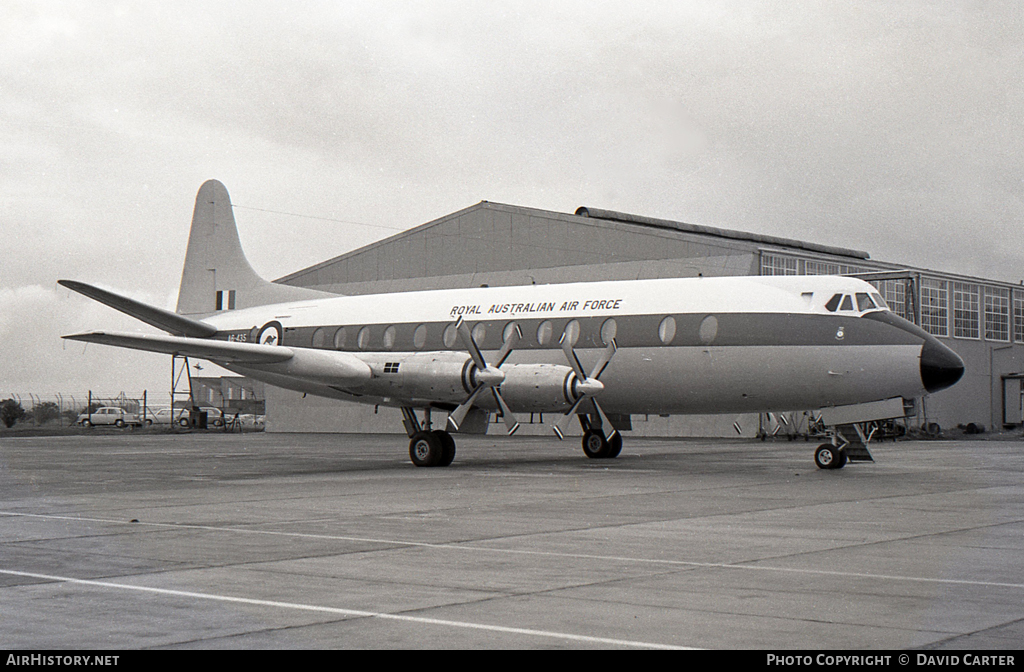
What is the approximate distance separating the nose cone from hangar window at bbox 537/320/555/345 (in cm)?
822

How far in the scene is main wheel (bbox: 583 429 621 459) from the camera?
2531 centimetres

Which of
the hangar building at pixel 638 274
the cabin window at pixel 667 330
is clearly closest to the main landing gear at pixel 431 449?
the cabin window at pixel 667 330

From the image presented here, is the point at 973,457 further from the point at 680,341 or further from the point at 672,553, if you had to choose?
the point at 672,553

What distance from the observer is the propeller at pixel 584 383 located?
20750 millimetres

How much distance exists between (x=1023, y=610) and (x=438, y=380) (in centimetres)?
1629

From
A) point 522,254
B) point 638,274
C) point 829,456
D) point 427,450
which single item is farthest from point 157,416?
point 829,456

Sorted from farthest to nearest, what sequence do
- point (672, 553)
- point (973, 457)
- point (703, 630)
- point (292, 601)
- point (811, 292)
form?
point (973, 457) < point (811, 292) < point (672, 553) < point (292, 601) < point (703, 630)

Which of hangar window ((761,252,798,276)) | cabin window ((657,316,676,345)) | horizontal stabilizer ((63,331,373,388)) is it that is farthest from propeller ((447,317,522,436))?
hangar window ((761,252,798,276))

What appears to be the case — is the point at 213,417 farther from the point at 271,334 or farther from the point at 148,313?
the point at 148,313

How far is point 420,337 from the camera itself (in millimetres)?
25250

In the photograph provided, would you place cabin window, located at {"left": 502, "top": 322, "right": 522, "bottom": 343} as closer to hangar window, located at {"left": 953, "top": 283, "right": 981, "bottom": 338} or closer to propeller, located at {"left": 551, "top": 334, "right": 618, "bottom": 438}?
propeller, located at {"left": 551, "top": 334, "right": 618, "bottom": 438}

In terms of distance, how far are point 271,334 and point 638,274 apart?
19.8 m

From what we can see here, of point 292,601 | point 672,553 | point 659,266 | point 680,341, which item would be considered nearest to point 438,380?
point 680,341
